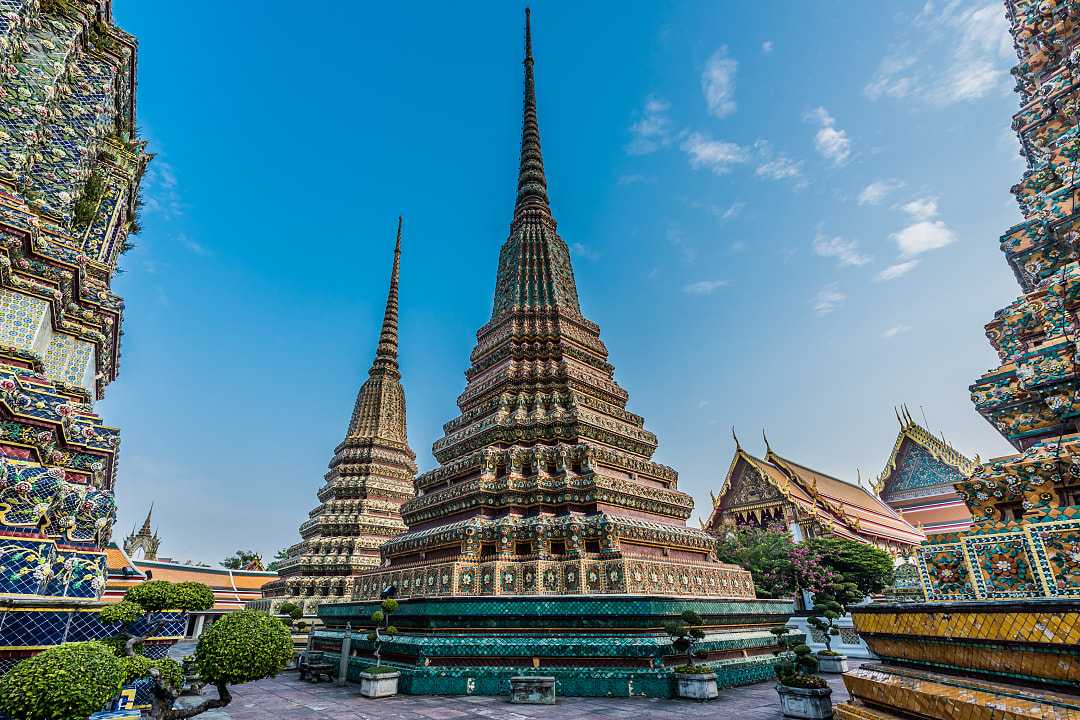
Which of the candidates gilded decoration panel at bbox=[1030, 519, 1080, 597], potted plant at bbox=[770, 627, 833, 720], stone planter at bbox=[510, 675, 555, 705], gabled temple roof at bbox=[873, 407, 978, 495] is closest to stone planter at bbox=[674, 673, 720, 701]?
potted plant at bbox=[770, 627, 833, 720]

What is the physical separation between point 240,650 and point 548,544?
26.2 ft

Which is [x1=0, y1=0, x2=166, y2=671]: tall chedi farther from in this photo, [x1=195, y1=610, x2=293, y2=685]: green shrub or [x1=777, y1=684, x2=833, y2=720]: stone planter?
[x1=777, y1=684, x2=833, y2=720]: stone planter

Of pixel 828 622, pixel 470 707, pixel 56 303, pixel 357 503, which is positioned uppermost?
pixel 56 303

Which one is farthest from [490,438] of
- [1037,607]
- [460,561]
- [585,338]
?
[1037,607]

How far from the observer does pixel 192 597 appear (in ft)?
19.4

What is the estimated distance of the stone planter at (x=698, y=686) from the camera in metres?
8.38

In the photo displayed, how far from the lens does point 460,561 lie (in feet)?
37.5

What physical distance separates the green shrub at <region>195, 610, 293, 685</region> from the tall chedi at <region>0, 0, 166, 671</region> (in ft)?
5.20

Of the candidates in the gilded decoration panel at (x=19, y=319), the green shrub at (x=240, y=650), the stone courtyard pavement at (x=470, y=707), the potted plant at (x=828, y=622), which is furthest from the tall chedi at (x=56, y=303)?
the potted plant at (x=828, y=622)

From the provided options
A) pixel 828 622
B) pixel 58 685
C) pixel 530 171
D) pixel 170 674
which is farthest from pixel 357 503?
pixel 58 685

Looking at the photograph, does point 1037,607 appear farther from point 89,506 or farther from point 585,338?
point 585,338

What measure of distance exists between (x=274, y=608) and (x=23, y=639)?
17378mm

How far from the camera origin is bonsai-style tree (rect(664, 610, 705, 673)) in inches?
350

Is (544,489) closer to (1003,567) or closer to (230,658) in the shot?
(230,658)
